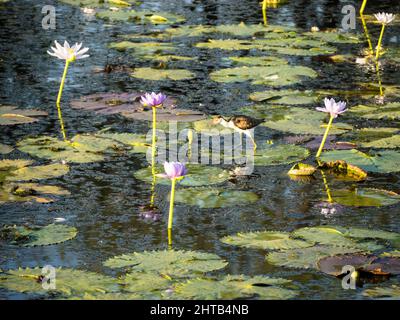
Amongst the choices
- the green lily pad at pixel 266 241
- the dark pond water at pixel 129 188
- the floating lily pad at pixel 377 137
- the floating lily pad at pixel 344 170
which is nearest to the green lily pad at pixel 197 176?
the dark pond water at pixel 129 188

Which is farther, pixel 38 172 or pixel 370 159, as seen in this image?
pixel 370 159

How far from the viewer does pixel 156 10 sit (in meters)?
8.63

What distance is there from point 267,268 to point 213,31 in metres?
4.55

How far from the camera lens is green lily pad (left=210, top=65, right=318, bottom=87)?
20.6 ft

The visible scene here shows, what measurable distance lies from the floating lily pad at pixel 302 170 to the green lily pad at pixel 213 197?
0.34 meters

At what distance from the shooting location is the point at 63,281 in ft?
10.9

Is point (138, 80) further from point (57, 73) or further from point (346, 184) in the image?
point (346, 184)

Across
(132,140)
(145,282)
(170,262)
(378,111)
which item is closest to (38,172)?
(132,140)

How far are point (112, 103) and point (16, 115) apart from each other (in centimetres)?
62

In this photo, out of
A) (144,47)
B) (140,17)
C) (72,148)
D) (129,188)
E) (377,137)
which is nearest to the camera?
(129,188)

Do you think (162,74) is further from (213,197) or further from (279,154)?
(213,197)

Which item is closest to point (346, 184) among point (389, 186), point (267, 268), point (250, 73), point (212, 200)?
point (389, 186)

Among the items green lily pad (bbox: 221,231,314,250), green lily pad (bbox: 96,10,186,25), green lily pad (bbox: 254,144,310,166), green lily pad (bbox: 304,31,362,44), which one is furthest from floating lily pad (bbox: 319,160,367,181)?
green lily pad (bbox: 96,10,186,25)

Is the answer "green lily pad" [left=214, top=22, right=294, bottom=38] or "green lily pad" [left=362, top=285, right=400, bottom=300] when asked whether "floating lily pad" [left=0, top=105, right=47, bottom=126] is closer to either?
"green lily pad" [left=214, top=22, right=294, bottom=38]
